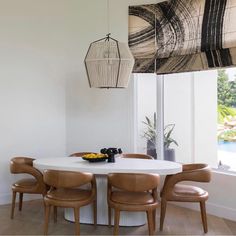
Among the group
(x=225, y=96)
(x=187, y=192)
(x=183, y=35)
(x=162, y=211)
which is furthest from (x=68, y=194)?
(x=183, y=35)

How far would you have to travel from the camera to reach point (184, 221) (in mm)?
3781

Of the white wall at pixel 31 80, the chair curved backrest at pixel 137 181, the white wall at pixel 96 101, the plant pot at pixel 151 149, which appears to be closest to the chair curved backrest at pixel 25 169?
the white wall at pixel 31 80

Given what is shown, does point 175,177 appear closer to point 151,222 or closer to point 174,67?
point 151,222

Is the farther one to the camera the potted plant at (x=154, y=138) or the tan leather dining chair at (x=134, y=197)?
the potted plant at (x=154, y=138)

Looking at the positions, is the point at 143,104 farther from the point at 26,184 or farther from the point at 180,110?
the point at 26,184

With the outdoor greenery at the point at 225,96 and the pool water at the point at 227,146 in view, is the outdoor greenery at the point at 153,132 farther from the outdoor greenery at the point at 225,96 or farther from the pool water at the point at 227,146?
the outdoor greenery at the point at 225,96

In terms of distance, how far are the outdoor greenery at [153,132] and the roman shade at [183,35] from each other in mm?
777

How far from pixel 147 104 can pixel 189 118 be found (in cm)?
69

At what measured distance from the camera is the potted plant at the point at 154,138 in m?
4.74

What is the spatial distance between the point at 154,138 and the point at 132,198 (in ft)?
6.02

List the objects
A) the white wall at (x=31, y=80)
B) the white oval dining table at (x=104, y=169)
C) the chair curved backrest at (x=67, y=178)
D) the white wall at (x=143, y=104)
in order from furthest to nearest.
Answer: the white wall at (x=143, y=104)
the white wall at (x=31, y=80)
the white oval dining table at (x=104, y=169)
the chair curved backrest at (x=67, y=178)

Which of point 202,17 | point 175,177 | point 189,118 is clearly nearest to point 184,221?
point 175,177

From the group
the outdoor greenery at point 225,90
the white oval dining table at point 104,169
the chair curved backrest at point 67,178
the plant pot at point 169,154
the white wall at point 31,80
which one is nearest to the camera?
the chair curved backrest at point 67,178

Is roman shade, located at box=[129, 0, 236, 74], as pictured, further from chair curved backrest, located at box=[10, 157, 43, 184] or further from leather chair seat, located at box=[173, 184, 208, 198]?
chair curved backrest, located at box=[10, 157, 43, 184]
